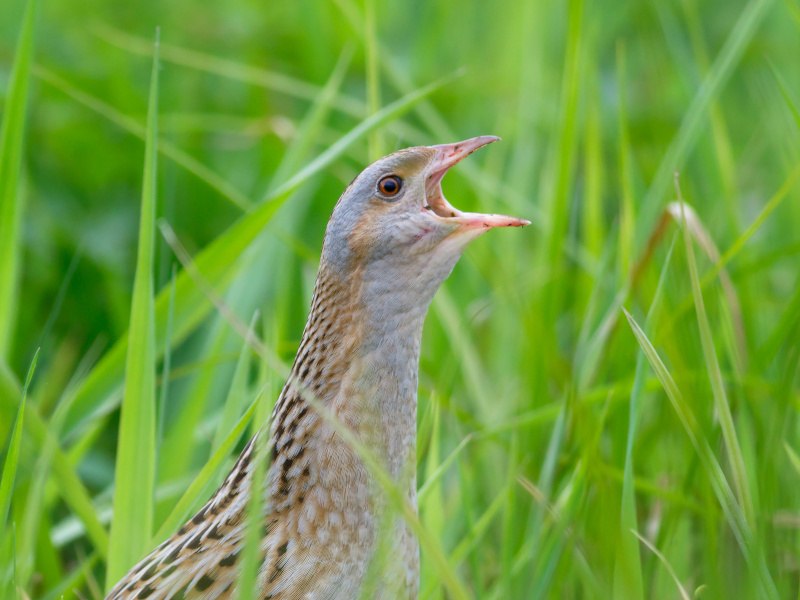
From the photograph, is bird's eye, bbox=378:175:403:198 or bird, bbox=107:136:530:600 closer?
bird, bbox=107:136:530:600

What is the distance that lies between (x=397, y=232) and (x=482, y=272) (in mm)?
1417

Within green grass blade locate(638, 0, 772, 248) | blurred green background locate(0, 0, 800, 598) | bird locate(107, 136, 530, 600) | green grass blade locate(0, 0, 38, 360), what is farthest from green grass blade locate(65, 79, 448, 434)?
green grass blade locate(638, 0, 772, 248)

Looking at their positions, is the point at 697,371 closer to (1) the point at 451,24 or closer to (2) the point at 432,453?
(2) the point at 432,453

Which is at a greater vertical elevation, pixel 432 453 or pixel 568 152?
pixel 568 152

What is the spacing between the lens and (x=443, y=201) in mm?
2186

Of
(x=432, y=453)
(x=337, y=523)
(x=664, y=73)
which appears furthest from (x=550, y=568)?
(x=664, y=73)

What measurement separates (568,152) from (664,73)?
1559mm

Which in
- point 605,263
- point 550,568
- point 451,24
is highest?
point 451,24

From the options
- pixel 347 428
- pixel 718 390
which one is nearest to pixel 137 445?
pixel 347 428

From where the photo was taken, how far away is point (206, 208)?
4.07m

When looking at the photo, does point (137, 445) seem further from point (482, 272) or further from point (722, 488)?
point (482, 272)

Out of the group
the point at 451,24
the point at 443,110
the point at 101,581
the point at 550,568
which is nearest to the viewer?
the point at 550,568

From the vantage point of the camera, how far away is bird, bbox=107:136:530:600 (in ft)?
6.11

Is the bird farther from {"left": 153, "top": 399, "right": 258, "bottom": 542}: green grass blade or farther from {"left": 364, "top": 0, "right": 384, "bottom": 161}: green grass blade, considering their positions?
{"left": 364, "top": 0, "right": 384, "bottom": 161}: green grass blade
